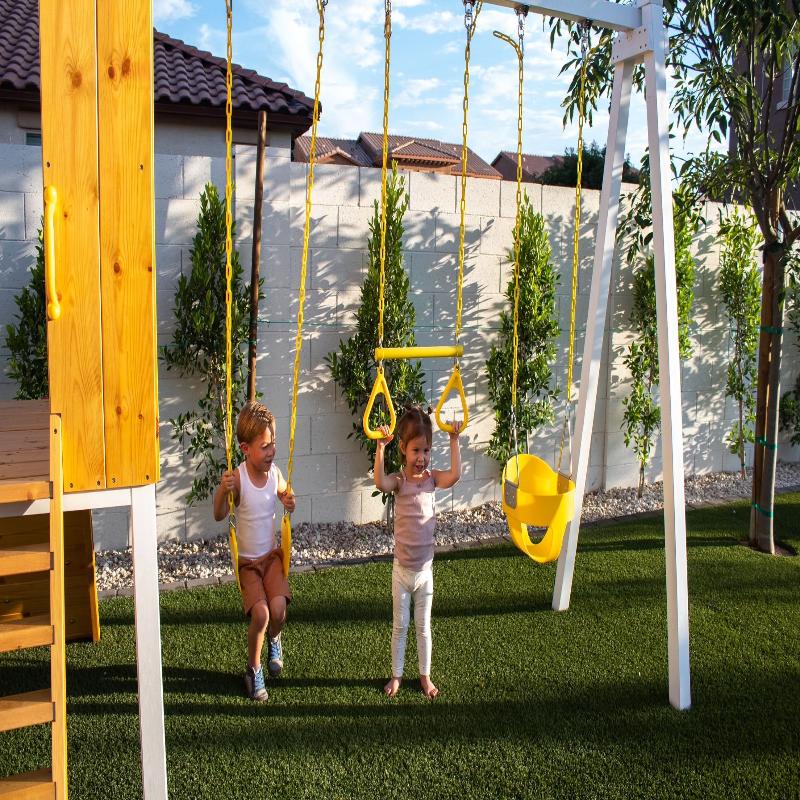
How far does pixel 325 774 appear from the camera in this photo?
260cm

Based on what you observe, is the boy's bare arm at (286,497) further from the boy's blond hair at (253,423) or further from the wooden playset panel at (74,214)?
the wooden playset panel at (74,214)

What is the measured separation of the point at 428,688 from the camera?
3.13 m

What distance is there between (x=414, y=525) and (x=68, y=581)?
1670 mm

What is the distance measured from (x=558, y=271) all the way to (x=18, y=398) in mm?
4023

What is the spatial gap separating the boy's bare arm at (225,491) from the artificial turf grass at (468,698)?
78 centimetres

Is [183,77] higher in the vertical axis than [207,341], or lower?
higher

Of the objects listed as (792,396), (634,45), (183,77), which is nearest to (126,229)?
(634,45)

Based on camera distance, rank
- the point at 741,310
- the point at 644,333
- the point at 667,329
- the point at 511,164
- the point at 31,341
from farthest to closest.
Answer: the point at 511,164 < the point at 741,310 < the point at 644,333 < the point at 31,341 < the point at 667,329

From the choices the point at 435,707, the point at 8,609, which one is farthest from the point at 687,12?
the point at 8,609

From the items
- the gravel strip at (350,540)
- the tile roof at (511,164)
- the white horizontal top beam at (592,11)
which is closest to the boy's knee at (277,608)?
the gravel strip at (350,540)

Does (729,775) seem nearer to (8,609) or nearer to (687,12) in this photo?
(8,609)

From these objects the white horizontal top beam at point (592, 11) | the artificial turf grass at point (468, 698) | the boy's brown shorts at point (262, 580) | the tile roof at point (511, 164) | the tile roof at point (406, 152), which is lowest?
the artificial turf grass at point (468, 698)

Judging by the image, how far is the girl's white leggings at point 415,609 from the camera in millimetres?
3111

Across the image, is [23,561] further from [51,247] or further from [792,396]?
[792,396]
